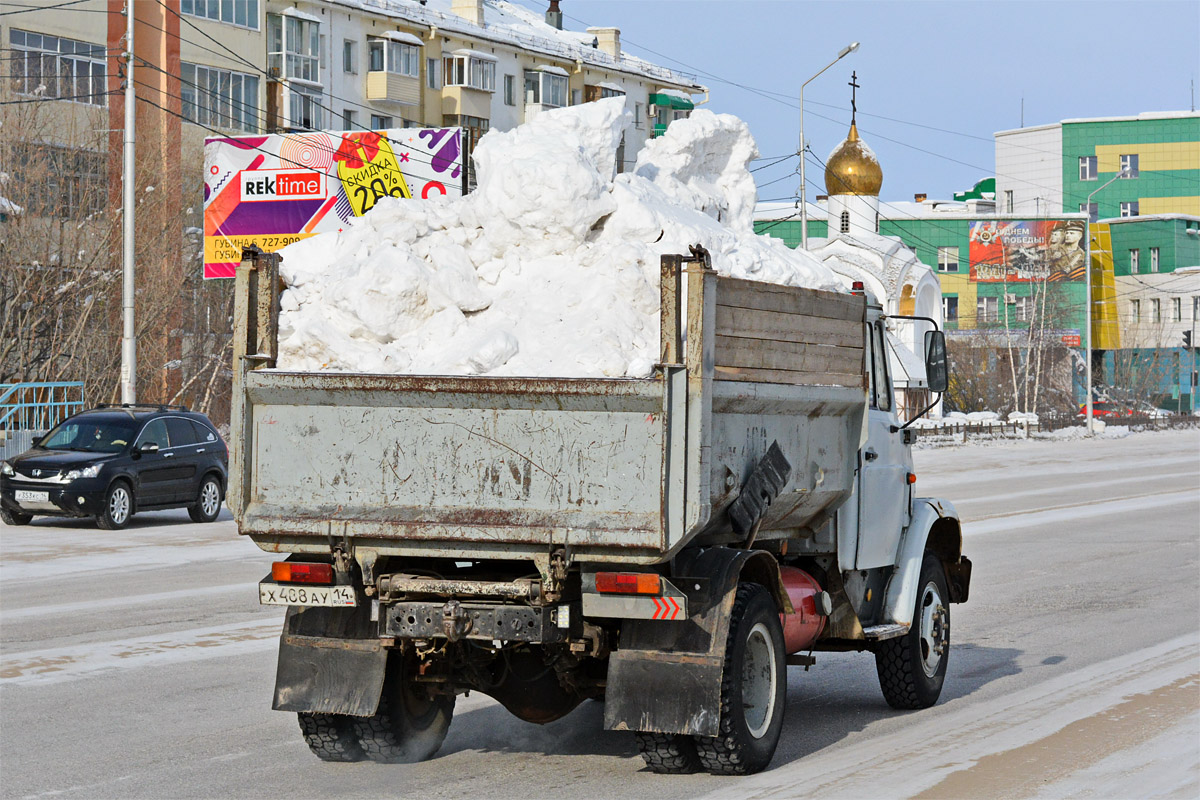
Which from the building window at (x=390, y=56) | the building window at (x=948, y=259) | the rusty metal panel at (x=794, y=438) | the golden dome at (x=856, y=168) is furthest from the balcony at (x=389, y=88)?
the rusty metal panel at (x=794, y=438)

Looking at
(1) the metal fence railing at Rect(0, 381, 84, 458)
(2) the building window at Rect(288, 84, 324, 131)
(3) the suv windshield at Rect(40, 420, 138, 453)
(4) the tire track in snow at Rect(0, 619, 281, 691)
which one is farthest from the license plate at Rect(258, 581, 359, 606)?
(2) the building window at Rect(288, 84, 324, 131)

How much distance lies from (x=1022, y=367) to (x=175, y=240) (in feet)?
142

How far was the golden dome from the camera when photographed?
62.9 metres

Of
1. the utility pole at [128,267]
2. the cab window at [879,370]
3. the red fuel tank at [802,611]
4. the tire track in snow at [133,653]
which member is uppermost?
the utility pole at [128,267]

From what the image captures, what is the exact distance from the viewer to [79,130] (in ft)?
122

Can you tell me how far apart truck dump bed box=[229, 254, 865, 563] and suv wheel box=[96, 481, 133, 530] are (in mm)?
14670

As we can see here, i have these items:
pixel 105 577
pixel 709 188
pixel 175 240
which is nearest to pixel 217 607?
pixel 105 577

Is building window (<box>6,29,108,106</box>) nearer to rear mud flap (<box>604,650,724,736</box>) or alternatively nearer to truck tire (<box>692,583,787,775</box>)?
truck tire (<box>692,583,787,775</box>)

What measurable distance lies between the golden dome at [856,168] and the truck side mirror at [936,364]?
181 ft

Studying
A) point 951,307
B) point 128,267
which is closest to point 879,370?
point 128,267

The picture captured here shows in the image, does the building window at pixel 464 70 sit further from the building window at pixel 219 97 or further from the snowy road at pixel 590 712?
the snowy road at pixel 590 712

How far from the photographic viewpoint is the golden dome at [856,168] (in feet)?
206

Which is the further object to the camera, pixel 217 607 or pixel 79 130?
pixel 79 130

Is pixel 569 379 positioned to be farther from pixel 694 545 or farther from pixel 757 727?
pixel 757 727
